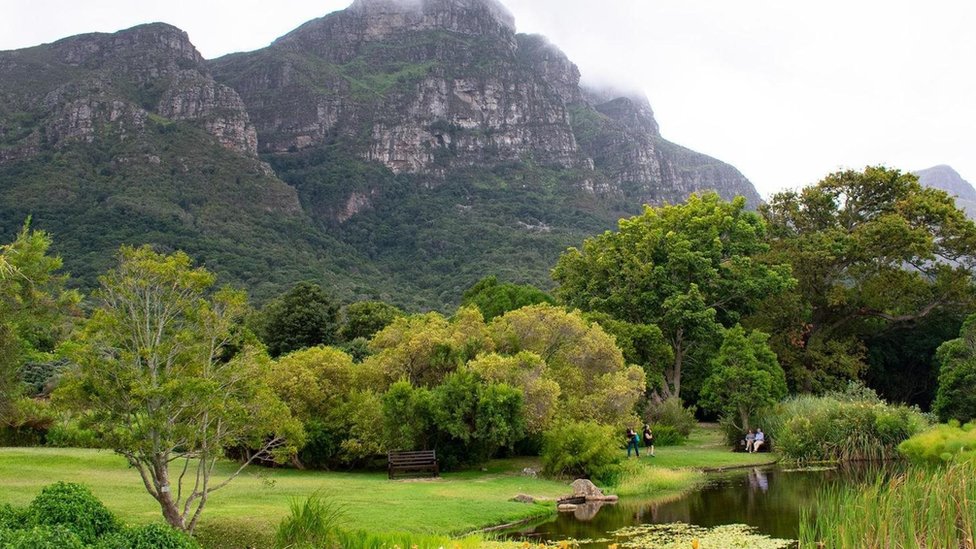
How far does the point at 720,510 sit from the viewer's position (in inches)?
677

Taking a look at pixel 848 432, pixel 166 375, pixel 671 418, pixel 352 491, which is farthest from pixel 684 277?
pixel 166 375

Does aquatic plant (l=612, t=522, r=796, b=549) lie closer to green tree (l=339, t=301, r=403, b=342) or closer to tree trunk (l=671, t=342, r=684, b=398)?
tree trunk (l=671, t=342, r=684, b=398)

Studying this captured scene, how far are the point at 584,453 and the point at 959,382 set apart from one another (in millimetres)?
19430

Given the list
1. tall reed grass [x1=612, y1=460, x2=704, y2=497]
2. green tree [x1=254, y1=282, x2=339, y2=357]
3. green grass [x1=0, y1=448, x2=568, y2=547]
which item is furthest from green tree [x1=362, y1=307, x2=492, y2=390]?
green tree [x1=254, y1=282, x2=339, y2=357]

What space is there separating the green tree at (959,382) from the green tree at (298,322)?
39877 mm

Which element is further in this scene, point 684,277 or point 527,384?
point 684,277

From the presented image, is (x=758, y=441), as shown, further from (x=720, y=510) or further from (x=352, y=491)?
(x=352, y=491)

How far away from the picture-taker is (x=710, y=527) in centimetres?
1491

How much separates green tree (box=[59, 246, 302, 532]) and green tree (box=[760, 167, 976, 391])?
1370 inches

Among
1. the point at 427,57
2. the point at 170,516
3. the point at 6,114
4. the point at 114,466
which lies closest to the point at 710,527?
the point at 170,516

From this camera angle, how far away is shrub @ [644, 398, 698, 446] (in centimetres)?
3363

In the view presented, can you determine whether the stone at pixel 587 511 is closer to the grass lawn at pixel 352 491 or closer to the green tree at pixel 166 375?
the grass lawn at pixel 352 491

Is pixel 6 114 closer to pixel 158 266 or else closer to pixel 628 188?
pixel 628 188

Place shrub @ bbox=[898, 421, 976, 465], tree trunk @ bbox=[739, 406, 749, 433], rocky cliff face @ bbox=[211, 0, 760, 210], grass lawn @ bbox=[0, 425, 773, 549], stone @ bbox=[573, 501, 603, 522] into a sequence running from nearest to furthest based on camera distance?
grass lawn @ bbox=[0, 425, 773, 549]
stone @ bbox=[573, 501, 603, 522]
shrub @ bbox=[898, 421, 976, 465]
tree trunk @ bbox=[739, 406, 749, 433]
rocky cliff face @ bbox=[211, 0, 760, 210]
